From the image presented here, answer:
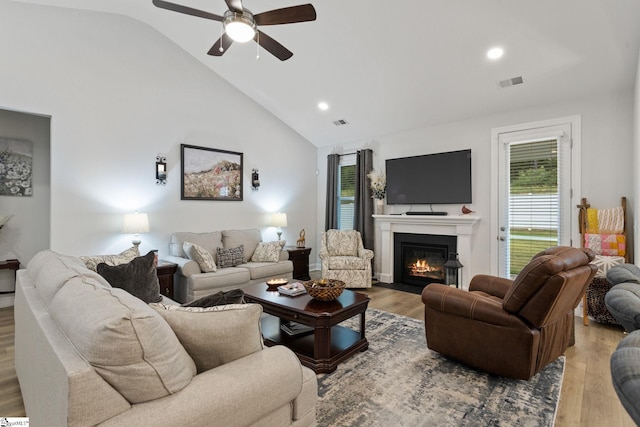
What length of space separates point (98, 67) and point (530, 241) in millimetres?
6109

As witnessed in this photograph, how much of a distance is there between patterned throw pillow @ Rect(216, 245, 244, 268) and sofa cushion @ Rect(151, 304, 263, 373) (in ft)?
10.7

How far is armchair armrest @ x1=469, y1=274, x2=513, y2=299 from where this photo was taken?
9.73ft

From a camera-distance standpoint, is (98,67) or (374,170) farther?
(374,170)

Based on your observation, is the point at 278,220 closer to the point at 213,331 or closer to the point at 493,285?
the point at 493,285

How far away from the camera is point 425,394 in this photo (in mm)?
2154

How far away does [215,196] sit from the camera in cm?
519

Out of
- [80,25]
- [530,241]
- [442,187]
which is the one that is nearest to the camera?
[80,25]

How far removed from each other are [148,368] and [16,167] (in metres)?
4.83

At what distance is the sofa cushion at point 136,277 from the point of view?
249 centimetres

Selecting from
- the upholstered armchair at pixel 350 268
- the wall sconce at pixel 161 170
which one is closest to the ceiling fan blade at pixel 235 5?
the wall sconce at pixel 161 170

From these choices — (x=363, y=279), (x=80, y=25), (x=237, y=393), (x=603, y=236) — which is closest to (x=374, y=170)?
(x=363, y=279)

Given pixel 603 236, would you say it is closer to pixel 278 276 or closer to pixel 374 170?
pixel 374 170

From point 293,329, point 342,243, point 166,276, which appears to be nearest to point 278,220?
point 342,243

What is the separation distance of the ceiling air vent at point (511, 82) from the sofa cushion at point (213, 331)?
4.10 m
